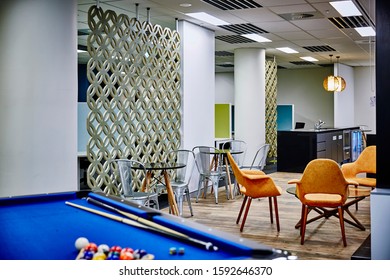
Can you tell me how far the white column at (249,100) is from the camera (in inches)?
456

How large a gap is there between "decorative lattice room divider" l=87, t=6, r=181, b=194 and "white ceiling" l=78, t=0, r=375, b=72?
1.10 ft

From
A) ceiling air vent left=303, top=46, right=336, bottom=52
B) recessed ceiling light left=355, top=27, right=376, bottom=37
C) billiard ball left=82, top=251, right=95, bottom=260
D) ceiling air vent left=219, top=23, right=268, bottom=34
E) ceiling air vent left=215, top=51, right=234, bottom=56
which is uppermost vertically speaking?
ceiling air vent left=303, top=46, right=336, bottom=52

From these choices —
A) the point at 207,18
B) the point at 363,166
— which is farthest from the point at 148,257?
the point at 207,18

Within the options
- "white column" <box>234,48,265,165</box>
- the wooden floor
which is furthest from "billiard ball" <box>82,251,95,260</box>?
"white column" <box>234,48,265,165</box>

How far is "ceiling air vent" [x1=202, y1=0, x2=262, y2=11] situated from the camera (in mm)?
7079

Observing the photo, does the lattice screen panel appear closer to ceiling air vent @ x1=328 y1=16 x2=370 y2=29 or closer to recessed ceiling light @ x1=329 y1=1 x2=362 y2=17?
ceiling air vent @ x1=328 y1=16 x2=370 y2=29

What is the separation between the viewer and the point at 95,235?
256cm

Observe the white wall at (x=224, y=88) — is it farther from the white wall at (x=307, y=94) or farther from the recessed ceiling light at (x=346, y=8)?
the recessed ceiling light at (x=346, y=8)

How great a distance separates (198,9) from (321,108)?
1059 cm

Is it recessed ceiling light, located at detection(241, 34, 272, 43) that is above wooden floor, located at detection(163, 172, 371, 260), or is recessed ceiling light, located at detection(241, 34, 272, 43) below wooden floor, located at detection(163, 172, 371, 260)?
above

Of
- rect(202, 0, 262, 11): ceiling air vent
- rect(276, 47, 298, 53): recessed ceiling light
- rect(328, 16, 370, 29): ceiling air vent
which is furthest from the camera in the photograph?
rect(276, 47, 298, 53): recessed ceiling light

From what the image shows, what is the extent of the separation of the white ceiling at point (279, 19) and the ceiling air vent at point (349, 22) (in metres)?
0.07

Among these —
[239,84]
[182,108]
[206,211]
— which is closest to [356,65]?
[239,84]

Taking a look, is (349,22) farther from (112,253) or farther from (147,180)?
(112,253)
